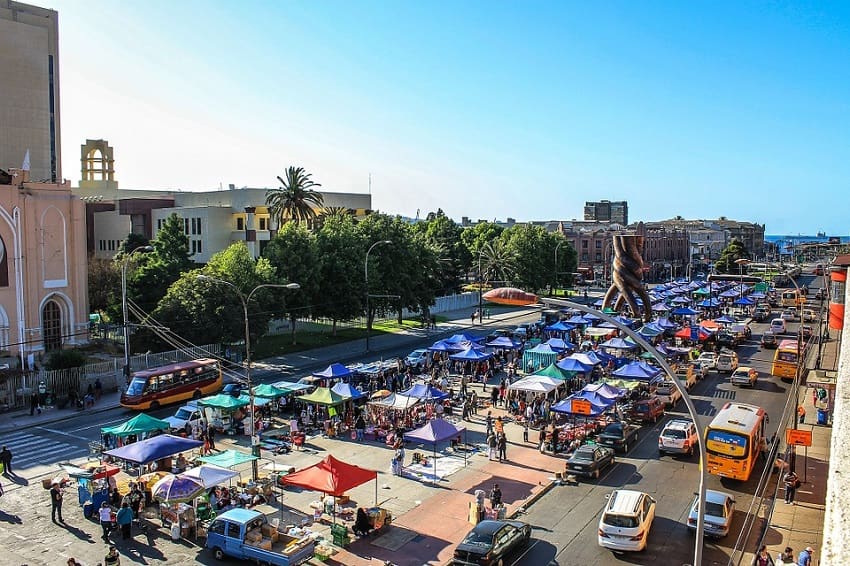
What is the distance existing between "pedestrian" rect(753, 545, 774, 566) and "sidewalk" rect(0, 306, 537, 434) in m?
30.3

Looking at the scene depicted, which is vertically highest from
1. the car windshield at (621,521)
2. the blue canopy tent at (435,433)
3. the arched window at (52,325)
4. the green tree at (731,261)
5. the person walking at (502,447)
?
the green tree at (731,261)

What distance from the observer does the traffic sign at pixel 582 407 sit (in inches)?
1210

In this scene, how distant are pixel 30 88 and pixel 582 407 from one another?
248ft

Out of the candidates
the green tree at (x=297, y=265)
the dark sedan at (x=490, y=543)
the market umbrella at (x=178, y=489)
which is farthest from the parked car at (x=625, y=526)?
the green tree at (x=297, y=265)

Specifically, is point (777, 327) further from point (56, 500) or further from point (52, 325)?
point (56, 500)

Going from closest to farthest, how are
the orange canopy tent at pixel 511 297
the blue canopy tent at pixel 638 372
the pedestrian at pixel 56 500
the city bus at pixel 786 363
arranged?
the orange canopy tent at pixel 511 297
the pedestrian at pixel 56 500
the blue canopy tent at pixel 638 372
the city bus at pixel 786 363

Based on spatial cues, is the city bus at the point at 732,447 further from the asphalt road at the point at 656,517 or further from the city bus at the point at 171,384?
the city bus at the point at 171,384

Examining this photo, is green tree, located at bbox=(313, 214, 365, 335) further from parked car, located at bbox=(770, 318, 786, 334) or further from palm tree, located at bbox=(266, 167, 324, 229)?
parked car, located at bbox=(770, 318, 786, 334)

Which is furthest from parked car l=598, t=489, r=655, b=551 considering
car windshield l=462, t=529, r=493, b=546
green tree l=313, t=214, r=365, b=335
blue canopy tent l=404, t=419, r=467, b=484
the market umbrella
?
green tree l=313, t=214, r=365, b=335

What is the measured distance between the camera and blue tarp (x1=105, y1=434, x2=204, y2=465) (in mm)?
23891

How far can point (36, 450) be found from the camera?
98.2 ft

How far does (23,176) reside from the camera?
154 ft

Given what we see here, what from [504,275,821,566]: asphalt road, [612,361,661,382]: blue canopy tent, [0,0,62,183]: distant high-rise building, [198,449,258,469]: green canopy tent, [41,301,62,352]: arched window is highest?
[0,0,62,183]: distant high-rise building

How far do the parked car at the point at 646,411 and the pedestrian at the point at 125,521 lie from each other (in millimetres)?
22619
